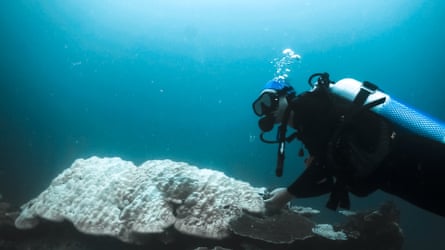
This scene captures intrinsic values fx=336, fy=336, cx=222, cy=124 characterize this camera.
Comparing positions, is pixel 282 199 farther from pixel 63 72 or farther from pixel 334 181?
pixel 63 72

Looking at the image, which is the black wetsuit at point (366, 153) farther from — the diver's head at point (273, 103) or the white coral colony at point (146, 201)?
the white coral colony at point (146, 201)

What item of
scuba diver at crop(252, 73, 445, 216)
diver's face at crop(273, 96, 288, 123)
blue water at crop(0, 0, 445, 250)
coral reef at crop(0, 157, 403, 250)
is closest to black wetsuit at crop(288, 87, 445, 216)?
scuba diver at crop(252, 73, 445, 216)

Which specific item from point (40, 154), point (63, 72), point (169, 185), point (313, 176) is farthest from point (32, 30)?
point (313, 176)

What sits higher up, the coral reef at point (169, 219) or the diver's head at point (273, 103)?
the diver's head at point (273, 103)

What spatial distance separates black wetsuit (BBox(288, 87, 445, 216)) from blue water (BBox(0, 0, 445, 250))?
22.4m

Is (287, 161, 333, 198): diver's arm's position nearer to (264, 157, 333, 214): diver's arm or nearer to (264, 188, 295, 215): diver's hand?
(264, 157, 333, 214): diver's arm

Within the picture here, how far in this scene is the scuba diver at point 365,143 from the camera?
9.61ft

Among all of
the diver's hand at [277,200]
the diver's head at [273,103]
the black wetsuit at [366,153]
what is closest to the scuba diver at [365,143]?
the black wetsuit at [366,153]

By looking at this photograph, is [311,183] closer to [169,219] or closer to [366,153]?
[366,153]

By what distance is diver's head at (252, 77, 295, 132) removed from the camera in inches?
146

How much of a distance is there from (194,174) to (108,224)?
163 centimetres

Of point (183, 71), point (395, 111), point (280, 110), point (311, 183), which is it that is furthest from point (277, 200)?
point (183, 71)

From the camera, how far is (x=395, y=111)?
3105mm

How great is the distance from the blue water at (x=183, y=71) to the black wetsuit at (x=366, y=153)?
2237cm
